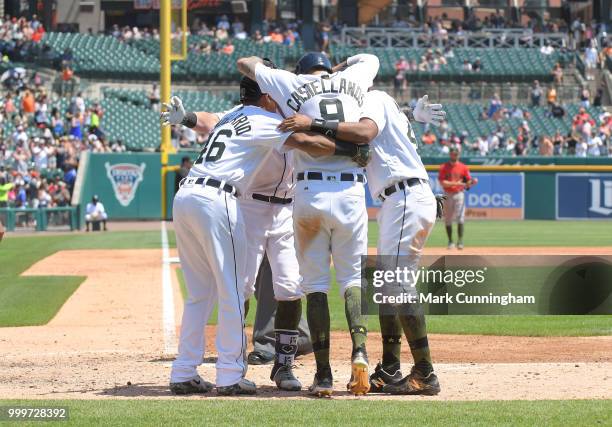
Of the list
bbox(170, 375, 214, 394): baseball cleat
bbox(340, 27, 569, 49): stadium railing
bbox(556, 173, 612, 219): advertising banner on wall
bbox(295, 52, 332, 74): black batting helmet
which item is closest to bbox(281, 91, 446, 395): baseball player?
bbox(295, 52, 332, 74): black batting helmet

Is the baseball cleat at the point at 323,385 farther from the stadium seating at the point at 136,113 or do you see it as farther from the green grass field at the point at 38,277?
the stadium seating at the point at 136,113

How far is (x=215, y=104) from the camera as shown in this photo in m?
39.4

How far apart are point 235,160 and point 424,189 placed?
123 cm

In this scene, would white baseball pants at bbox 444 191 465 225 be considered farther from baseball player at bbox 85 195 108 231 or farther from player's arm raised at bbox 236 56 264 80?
player's arm raised at bbox 236 56 264 80

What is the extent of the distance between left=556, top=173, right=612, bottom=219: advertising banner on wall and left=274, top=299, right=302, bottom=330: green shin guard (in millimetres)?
27124

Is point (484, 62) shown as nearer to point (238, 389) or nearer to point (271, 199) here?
point (271, 199)

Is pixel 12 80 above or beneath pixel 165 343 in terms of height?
above

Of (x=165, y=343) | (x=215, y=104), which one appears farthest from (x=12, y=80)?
(x=165, y=343)

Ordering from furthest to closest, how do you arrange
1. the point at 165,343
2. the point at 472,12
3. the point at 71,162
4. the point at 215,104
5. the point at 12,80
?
the point at 472,12 < the point at 215,104 < the point at 12,80 < the point at 71,162 < the point at 165,343

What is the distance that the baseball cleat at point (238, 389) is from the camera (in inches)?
275

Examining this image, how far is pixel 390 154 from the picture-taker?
7270 mm

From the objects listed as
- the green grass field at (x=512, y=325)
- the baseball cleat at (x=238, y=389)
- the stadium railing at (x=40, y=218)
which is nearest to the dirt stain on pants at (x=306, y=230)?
the baseball cleat at (x=238, y=389)

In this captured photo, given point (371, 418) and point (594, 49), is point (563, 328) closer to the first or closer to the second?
point (371, 418)
